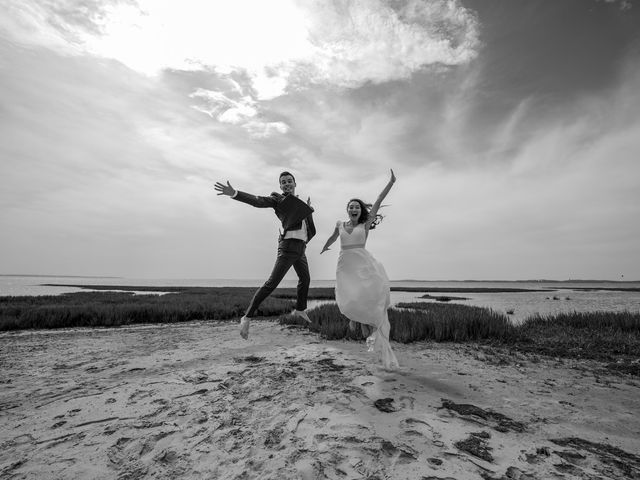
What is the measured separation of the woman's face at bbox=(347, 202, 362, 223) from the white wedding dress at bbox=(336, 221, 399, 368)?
0.79ft

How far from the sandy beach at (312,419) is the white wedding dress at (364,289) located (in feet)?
1.21

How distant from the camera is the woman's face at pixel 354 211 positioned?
4809mm

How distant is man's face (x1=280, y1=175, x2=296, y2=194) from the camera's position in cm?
562

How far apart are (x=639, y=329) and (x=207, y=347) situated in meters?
11.4

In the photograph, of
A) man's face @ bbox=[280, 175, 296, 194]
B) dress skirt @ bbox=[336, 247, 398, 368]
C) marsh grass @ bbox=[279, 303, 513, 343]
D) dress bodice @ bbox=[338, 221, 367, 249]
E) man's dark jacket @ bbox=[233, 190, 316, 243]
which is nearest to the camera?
dress skirt @ bbox=[336, 247, 398, 368]

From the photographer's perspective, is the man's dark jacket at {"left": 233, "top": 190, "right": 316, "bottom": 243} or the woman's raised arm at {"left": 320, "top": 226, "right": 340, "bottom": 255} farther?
the man's dark jacket at {"left": 233, "top": 190, "right": 316, "bottom": 243}

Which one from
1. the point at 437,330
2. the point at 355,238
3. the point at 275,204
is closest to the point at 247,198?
the point at 275,204

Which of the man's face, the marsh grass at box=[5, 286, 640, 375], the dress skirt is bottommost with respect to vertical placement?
the marsh grass at box=[5, 286, 640, 375]

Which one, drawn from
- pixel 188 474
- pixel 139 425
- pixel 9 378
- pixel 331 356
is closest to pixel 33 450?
pixel 139 425

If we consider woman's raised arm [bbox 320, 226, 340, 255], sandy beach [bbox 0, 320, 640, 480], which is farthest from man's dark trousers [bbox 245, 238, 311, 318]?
sandy beach [bbox 0, 320, 640, 480]

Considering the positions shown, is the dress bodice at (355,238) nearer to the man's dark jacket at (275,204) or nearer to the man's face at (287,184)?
the man's dark jacket at (275,204)

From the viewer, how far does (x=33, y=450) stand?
7.11 feet

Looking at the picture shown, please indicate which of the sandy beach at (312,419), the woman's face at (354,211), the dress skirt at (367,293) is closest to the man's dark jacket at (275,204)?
the woman's face at (354,211)

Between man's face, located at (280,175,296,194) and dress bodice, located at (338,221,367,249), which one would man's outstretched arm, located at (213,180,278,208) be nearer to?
man's face, located at (280,175,296,194)
